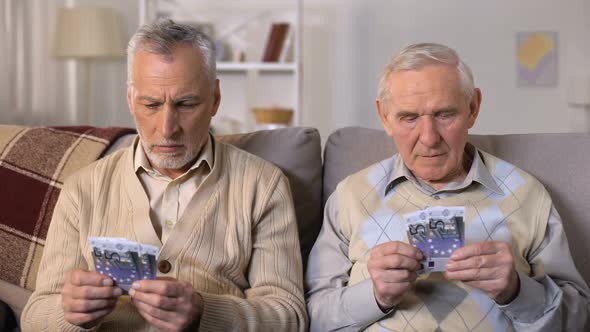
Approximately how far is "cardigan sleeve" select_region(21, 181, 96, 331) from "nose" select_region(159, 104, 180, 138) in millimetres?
287

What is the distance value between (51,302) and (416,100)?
0.96 meters

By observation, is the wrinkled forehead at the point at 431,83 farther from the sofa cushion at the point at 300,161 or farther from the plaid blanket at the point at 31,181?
the plaid blanket at the point at 31,181

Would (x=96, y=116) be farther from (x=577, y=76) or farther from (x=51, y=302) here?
(x=51, y=302)

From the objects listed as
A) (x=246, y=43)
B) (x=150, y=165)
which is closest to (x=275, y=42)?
(x=246, y=43)

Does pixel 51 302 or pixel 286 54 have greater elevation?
pixel 286 54

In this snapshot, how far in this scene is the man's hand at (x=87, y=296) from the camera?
1650 mm

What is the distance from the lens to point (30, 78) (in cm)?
479

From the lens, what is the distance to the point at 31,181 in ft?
7.23

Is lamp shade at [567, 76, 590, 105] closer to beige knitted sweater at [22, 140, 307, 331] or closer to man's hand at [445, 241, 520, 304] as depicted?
beige knitted sweater at [22, 140, 307, 331]

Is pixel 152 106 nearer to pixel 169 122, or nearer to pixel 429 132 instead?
pixel 169 122

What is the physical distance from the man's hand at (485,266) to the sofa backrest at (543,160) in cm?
42

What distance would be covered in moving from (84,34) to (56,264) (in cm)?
315

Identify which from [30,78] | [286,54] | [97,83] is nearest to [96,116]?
[97,83]

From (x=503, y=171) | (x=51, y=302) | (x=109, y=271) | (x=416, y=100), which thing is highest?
(x=416, y=100)
